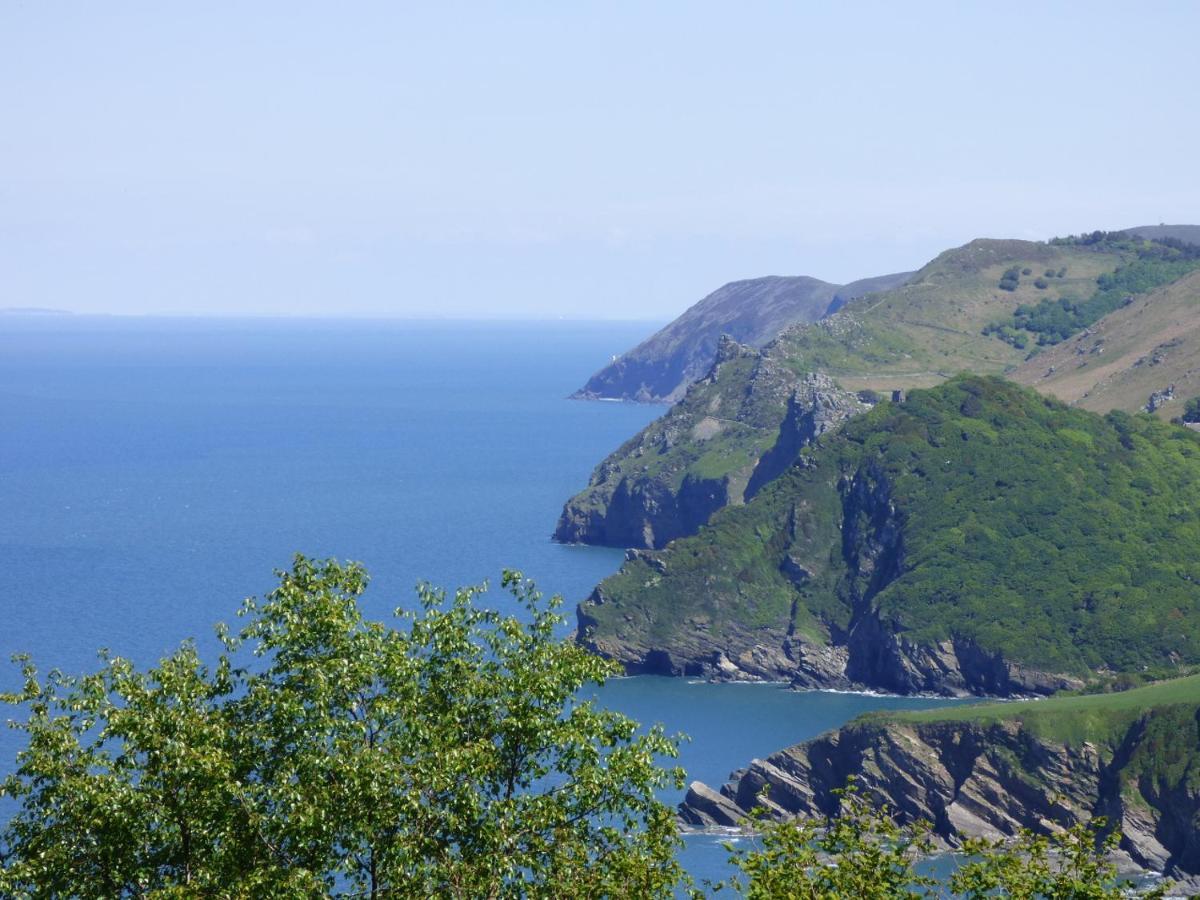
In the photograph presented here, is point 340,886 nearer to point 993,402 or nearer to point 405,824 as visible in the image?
point 405,824

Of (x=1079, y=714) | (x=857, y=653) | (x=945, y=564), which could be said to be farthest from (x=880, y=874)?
(x=945, y=564)

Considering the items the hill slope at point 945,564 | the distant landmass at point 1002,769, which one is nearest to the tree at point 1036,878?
the distant landmass at point 1002,769

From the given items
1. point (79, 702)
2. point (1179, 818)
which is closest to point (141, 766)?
point (79, 702)

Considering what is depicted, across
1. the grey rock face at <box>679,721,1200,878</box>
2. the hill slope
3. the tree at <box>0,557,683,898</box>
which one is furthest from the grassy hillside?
the tree at <box>0,557,683,898</box>

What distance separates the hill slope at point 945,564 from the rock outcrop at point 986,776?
34.7 metres

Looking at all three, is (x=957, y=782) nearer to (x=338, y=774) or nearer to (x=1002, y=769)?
(x=1002, y=769)

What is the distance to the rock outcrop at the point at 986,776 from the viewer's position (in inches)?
4304

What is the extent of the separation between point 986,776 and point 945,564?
5369cm

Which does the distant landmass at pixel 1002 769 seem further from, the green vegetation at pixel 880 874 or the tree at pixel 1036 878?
the tree at pixel 1036 878

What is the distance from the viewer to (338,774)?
36000 millimetres

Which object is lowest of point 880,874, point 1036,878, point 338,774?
point 880,874

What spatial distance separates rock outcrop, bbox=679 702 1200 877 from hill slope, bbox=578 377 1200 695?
3472 cm

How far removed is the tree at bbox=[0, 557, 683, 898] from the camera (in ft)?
117

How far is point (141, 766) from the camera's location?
121 feet
